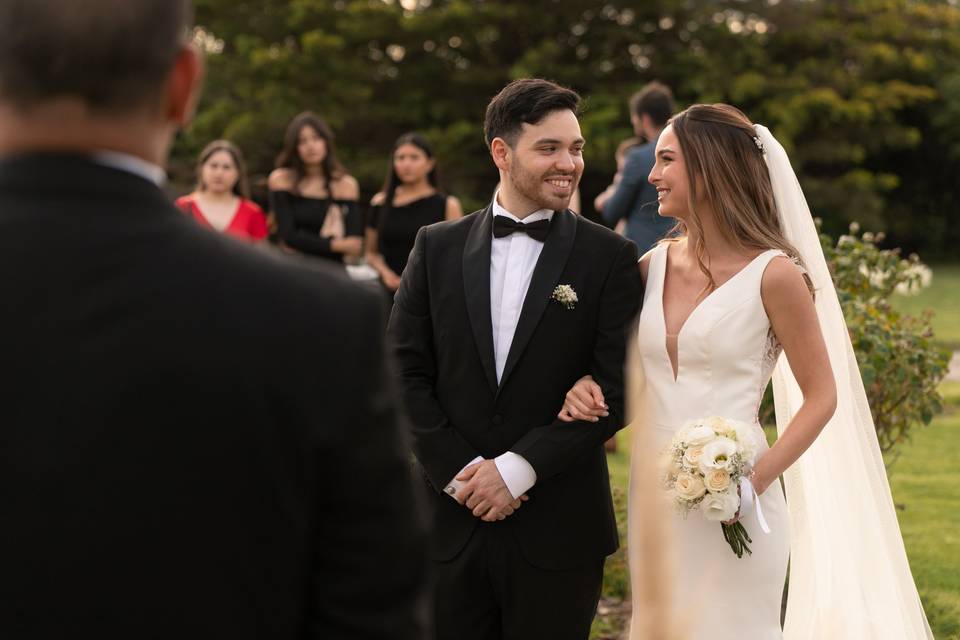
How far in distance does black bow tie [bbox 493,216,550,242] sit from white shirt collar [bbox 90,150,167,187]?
2.26 meters

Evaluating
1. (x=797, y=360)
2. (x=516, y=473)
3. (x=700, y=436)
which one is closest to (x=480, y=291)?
(x=516, y=473)

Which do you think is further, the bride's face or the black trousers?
the bride's face

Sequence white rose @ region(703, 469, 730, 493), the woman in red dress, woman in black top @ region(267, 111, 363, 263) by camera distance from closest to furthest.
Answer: white rose @ region(703, 469, 730, 493) < the woman in red dress < woman in black top @ region(267, 111, 363, 263)

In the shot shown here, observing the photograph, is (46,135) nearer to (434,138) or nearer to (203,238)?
(203,238)

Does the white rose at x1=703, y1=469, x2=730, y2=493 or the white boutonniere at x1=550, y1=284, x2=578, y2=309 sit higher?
the white boutonniere at x1=550, y1=284, x2=578, y2=309

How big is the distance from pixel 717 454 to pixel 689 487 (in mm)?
129

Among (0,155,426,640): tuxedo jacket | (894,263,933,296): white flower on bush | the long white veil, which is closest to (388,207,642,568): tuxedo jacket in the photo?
the long white veil

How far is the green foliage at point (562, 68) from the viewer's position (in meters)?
27.8

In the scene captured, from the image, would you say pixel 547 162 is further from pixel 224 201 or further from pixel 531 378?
pixel 224 201

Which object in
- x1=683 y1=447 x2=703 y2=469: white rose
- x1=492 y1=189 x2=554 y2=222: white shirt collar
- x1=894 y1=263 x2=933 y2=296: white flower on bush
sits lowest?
x1=683 y1=447 x2=703 y2=469: white rose

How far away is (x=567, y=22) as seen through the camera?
1174 inches

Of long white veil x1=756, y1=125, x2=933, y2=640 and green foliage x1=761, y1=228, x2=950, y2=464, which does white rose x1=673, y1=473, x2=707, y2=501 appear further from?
green foliage x1=761, y1=228, x2=950, y2=464

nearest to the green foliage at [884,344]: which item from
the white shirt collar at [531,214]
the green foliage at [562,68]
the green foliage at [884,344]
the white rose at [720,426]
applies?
the green foliage at [884,344]

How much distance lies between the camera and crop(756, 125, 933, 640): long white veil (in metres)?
4.36
